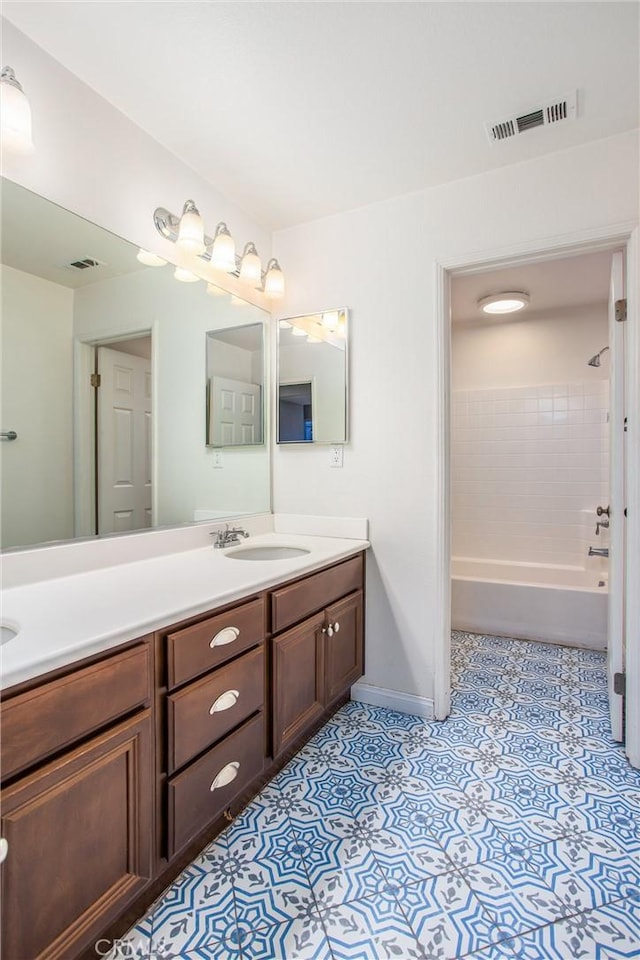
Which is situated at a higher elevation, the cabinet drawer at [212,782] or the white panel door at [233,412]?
the white panel door at [233,412]

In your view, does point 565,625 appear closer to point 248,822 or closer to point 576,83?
point 248,822

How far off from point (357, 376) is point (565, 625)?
6.97ft

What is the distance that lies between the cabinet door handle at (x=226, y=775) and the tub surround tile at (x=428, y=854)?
0.77ft

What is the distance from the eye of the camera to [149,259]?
1.74 m

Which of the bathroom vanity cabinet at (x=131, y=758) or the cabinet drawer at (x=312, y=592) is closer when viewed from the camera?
the bathroom vanity cabinet at (x=131, y=758)

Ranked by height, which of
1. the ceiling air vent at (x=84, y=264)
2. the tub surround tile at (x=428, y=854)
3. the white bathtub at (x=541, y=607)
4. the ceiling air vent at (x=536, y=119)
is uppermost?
the ceiling air vent at (x=536, y=119)

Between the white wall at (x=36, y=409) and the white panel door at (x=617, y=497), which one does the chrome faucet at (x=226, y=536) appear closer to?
the white wall at (x=36, y=409)

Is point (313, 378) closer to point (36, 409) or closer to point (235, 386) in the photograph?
point (235, 386)

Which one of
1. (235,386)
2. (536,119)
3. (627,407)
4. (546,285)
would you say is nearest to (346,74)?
(536,119)

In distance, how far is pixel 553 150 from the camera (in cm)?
179

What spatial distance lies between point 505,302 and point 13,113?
Result: 2866mm

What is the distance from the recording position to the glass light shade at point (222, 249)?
1.96 meters

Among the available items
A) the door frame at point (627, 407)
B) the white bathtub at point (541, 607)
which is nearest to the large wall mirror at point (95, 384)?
the door frame at point (627, 407)

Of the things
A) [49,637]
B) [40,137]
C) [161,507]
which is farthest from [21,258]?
[49,637]
